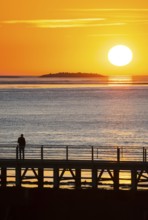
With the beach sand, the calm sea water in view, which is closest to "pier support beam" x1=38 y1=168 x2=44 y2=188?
the beach sand

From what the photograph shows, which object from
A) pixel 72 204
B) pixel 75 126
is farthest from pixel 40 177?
pixel 75 126

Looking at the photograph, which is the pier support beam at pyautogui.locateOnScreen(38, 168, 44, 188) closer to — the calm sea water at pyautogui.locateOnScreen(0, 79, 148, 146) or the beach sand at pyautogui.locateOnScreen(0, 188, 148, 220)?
the beach sand at pyautogui.locateOnScreen(0, 188, 148, 220)

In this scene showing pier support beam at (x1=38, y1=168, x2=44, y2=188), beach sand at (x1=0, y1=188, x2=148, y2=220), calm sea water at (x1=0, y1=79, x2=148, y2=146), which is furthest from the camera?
calm sea water at (x1=0, y1=79, x2=148, y2=146)

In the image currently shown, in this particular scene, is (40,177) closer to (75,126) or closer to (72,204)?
(72,204)

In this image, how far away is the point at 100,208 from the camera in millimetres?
50094

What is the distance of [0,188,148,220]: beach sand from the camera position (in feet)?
164

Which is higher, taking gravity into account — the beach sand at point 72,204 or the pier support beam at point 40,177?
the pier support beam at point 40,177

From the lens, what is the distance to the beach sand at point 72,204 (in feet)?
164

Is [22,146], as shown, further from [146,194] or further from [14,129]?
[14,129]

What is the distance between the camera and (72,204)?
1984 inches

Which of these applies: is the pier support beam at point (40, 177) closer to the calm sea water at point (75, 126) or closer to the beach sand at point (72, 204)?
the beach sand at point (72, 204)

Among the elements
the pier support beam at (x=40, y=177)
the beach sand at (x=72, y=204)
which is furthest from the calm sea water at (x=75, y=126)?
the beach sand at (x=72, y=204)

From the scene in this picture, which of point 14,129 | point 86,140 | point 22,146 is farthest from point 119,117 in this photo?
point 22,146

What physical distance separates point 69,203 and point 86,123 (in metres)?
88.0
